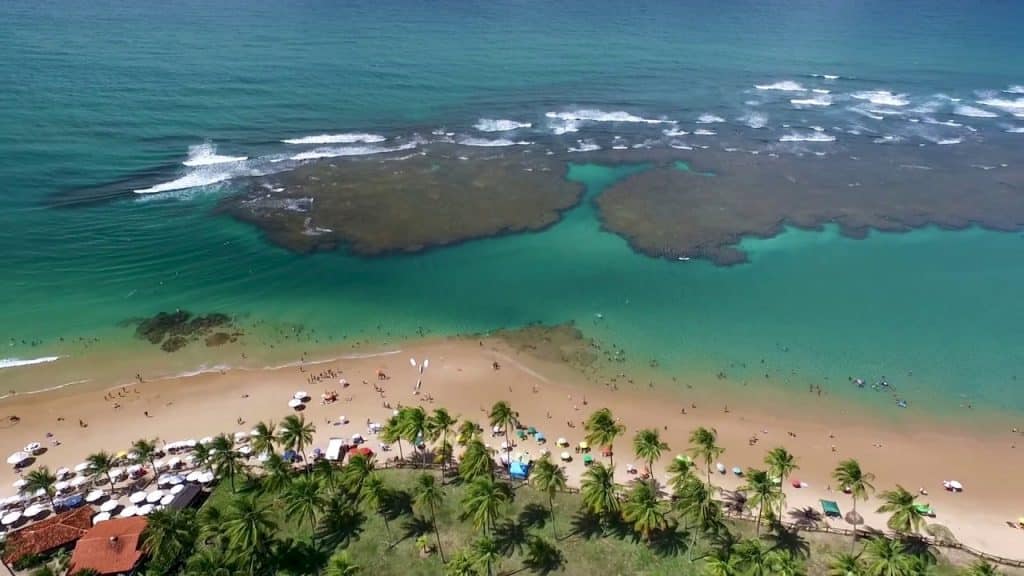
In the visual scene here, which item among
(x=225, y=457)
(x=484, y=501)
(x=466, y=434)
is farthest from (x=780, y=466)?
(x=225, y=457)

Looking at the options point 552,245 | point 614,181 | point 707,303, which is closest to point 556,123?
point 614,181

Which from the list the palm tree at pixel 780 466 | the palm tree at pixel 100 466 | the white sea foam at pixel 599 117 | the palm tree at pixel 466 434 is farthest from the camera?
the white sea foam at pixel 599 117

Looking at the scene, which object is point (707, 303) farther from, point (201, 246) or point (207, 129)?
point (207, 129)

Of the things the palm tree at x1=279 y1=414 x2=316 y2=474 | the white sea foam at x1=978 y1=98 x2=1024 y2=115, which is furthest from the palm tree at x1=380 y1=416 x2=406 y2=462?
the white sea foam at x1=978 y1=98 x2=1024 y2=115

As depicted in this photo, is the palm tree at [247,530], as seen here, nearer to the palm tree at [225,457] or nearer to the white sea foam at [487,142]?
the palm tree at [225,457]

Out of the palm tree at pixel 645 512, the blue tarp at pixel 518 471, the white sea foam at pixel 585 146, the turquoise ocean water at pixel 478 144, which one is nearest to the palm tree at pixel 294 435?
the blue tarp at pixel 518 471

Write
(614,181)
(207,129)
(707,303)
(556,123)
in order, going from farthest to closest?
(556,123) < (207,129) < (614,181) < (707,303)
